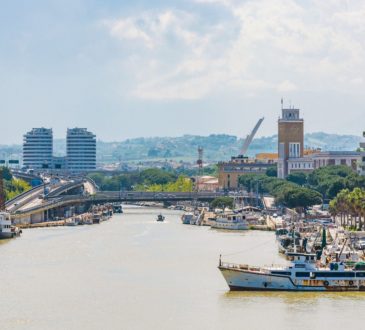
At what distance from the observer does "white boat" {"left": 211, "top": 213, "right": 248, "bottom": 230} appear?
105m

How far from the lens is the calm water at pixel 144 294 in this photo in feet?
172

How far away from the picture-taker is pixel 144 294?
193 ft

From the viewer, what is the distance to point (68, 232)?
101 m

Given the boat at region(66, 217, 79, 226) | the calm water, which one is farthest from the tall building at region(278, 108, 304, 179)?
the calm water

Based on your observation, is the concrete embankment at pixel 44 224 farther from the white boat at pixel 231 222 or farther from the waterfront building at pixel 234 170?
the waterfront building at pixel 234 170

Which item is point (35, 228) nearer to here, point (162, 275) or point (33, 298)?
point (162, 275)

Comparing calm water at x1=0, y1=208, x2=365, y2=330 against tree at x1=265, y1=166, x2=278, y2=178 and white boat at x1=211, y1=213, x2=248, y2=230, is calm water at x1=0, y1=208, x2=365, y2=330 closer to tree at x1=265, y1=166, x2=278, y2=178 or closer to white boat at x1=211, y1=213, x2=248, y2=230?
white boat at x1=211, y1=213, x2=248, y2=230

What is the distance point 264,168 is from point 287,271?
112461 millimetres

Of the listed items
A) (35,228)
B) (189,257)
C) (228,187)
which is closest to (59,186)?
(228,187)

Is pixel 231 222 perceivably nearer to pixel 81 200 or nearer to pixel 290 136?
pixel 81 200

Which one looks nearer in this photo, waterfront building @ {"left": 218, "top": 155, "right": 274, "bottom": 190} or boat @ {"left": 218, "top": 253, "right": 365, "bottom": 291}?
boat @ {"left": 218, "top": 253, "right": 365, "bottom": 291}

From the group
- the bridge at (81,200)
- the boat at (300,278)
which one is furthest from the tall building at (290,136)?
the boat at (300,278)

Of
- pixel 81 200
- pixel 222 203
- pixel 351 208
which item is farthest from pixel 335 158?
pixel 351 208

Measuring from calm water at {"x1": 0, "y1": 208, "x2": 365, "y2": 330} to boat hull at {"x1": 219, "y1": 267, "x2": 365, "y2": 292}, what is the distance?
67cm
